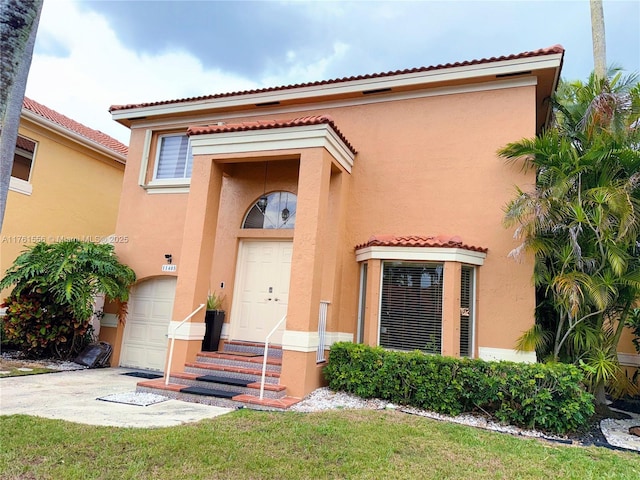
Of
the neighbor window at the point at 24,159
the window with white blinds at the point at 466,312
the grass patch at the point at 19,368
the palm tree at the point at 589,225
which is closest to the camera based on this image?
the palm tree at the point at 589,225

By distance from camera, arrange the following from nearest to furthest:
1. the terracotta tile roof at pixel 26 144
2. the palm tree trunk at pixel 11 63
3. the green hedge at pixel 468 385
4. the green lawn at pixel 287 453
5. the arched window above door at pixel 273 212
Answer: the palm tree trunk at pixel 11 63 < the green lawn at pixel 287 453 < the green hedge at pixel 468 385 < the arched window above door at pixel 273 212 < the terracotta tile roof at pixel 26 144

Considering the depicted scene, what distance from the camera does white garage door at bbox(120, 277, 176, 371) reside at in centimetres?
1048

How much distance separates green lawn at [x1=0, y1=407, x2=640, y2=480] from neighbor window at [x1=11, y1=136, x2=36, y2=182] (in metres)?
11.0

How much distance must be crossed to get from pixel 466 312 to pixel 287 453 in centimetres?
463

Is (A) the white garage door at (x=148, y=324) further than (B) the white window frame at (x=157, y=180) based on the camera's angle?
No

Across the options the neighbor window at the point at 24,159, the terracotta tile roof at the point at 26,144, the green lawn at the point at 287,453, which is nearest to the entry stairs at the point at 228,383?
the green lawn at the point at 287,453

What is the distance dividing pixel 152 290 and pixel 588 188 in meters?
9.88

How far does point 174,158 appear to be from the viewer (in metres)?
11.4

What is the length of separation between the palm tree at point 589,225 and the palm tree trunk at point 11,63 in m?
7.25

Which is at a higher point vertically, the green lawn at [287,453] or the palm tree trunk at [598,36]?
the palm tree trunk at [598,36]

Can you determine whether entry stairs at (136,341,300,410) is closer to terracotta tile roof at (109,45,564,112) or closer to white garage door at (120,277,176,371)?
white garage door at (120,277,176,371)

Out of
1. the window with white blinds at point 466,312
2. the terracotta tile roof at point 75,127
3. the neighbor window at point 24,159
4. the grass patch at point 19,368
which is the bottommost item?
the grass patch at point 19,368

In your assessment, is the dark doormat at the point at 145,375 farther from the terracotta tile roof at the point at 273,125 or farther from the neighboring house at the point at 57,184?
the neighboring house at the point at 57,184

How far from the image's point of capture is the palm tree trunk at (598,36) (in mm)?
11461
